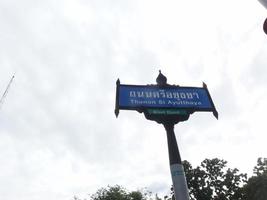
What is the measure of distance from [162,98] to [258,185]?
39303 millimetres

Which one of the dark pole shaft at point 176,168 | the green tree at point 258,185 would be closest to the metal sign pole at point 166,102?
the dark pole shaft at point 176,168

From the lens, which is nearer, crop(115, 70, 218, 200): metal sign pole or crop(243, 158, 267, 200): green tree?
crop(115, 70, 218, 200): metal sign pole

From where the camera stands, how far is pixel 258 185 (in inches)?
1731

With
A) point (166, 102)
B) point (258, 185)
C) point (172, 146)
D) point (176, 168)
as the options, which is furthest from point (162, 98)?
point (258, 185)

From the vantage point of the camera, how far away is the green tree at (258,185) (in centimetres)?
4294

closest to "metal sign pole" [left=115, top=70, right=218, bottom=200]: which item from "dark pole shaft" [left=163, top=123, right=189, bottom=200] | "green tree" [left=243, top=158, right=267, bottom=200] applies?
"dark pole shaft" [left=163, top=123, right=189, bottom=200]

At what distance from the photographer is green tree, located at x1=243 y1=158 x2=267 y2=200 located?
141 ft

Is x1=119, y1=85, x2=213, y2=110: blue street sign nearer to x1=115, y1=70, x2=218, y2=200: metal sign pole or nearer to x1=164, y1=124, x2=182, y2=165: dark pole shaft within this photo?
x1=115, y1=70, x2=218, y2=200: metal sign pole

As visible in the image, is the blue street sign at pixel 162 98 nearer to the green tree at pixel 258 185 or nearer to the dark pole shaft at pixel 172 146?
the dark pole shaft at pixel 172 146

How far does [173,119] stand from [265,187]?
38.4 metres

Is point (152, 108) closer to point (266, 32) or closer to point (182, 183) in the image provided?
point (182, 183)

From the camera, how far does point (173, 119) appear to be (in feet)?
31.0

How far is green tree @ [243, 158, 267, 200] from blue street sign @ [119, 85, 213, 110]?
122ft

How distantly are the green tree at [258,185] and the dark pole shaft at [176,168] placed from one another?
37856mm
